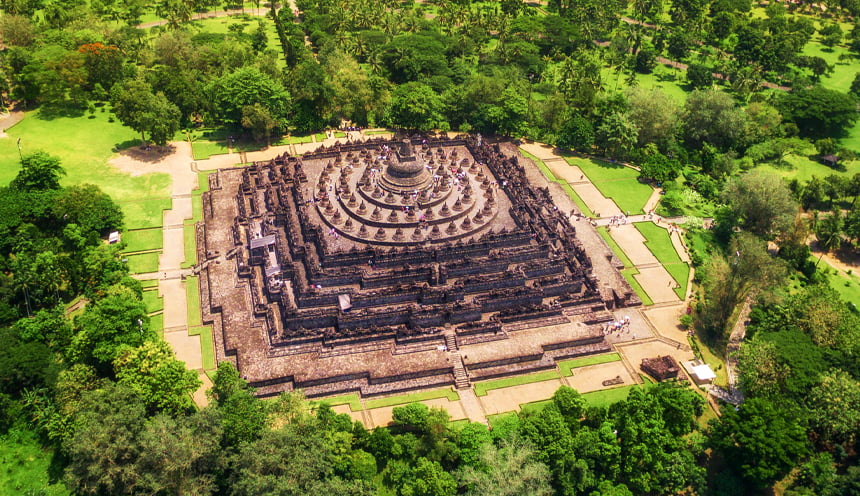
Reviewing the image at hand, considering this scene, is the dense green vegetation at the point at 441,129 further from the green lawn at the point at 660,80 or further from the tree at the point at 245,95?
the green lawn at the point at 660,80

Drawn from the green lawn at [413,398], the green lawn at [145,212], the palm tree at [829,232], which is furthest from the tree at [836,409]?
the green lawn at [145,212]

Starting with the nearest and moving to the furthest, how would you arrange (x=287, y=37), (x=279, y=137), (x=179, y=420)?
(x=179, y=420), (x=279, y=137), (x=287, y=37)

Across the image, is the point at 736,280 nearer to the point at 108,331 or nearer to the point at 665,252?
the point at 665,252

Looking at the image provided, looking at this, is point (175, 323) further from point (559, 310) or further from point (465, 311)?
point (559, 310)

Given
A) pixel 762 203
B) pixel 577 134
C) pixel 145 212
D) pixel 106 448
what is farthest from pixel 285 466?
pixel 577 134

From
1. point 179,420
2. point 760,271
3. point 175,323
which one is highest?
point 760,271

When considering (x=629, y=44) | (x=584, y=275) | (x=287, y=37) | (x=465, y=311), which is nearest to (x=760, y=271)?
(x=584, y=275)

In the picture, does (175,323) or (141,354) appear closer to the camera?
(141,354)

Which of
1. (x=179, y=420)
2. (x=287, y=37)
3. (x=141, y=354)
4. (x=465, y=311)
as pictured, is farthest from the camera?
(x=287, y=37)
